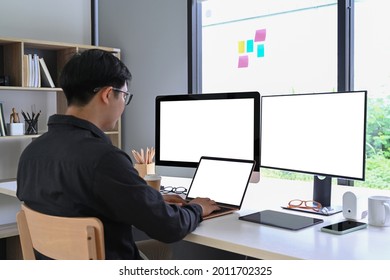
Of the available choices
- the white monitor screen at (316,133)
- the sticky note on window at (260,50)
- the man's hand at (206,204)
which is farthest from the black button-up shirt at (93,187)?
the sticky note on window at (260,50)

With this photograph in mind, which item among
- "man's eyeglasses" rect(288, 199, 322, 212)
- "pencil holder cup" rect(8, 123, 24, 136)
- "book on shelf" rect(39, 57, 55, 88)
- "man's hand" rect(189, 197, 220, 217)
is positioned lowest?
"man's eyeglasses" rect(288, 199, 322, 212)

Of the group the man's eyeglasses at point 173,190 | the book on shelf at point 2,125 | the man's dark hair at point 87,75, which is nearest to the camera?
the man's dark hair at point 87,75

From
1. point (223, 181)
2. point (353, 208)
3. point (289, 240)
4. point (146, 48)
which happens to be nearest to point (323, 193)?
point (353, 208)

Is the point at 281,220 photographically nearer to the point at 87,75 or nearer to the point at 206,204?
the point at 206,204

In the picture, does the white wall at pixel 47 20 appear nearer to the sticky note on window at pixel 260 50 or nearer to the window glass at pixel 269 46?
the window glass at pixel 269 46

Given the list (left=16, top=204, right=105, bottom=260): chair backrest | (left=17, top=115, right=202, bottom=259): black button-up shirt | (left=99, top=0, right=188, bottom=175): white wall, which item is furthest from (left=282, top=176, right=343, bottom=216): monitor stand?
(left=99, top=0, right=188, bottom=175): white wall

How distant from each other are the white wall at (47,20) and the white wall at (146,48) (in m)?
0.17

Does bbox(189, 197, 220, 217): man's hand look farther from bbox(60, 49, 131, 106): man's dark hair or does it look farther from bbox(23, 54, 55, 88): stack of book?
bbox(23, 54, 55, 88): stack of book

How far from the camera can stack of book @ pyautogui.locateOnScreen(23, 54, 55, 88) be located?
11.0 feet

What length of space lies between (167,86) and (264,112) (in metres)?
1.61

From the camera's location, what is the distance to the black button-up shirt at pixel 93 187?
52.3 inches

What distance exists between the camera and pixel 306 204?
196cm

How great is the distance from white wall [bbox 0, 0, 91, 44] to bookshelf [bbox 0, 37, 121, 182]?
A: 0.58ft

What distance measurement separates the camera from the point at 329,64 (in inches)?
109
